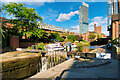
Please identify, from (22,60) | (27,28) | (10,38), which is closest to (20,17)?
(27,28)

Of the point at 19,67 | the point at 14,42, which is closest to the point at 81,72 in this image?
the point at 19,67

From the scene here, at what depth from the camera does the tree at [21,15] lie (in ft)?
52.1

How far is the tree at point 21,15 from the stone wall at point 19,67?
10.7m

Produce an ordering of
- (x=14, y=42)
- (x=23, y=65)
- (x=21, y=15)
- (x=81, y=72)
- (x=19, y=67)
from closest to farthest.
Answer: (x=81, y=72) < (x=19, y=67) < (x=23, y=65) < (x=14, y=42) < (x=21, y=15)

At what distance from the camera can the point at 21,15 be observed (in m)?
16.5

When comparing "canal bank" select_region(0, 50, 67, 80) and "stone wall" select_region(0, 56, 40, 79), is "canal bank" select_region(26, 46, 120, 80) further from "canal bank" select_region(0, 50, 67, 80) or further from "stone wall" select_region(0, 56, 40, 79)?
"stone wall" select_region(0, 56, 40, 79)

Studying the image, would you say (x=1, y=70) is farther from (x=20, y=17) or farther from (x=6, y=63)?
(x=20, y=17)

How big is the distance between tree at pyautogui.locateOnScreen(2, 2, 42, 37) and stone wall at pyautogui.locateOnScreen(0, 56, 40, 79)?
35.0 feet

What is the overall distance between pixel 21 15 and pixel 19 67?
1255 centimetres

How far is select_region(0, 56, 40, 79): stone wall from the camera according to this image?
6716 millimetres

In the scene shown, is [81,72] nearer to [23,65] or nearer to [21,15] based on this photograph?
[23,65]

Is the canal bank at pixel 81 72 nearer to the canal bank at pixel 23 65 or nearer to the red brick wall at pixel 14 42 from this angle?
the canal bank at pixel 23 65

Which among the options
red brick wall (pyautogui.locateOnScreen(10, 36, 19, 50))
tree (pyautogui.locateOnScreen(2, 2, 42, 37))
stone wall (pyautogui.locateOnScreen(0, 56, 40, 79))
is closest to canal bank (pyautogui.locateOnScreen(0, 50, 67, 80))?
stone wall (pyautogui.locateOnScreen(0, 56, 40, 79))

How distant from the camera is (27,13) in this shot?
54.4 feet
